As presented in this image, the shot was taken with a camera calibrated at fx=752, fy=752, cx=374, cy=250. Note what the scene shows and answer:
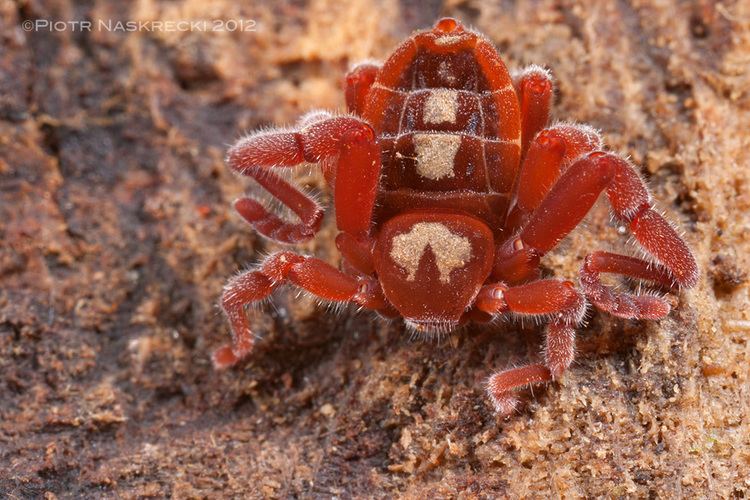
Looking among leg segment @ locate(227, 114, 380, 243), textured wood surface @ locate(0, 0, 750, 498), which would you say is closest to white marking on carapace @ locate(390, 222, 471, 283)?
leg segment @ locate(227, 114, 380, 243)

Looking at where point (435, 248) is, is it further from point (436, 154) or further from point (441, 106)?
point (441, 106)

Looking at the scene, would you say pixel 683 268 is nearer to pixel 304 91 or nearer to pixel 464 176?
pixel 464 176

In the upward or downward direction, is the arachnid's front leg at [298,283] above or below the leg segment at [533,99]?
below

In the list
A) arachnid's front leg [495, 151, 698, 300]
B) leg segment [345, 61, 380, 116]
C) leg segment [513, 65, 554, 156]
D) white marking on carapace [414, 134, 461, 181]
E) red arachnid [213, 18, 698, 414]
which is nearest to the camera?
arachnid's front leg [495, 151, 698, 300]

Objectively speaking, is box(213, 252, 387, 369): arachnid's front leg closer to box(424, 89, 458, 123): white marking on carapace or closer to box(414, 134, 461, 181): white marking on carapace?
box(414, 134, 461, 181): white marking on carapace

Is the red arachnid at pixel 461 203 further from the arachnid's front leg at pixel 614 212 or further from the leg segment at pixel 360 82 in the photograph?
the leg segment at pixel 360 82

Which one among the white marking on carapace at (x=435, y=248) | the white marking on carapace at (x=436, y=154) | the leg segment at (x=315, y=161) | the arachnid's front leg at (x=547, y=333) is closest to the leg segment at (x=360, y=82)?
the leg segment at (x=315, y=161)

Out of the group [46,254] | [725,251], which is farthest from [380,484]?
[46,254]
